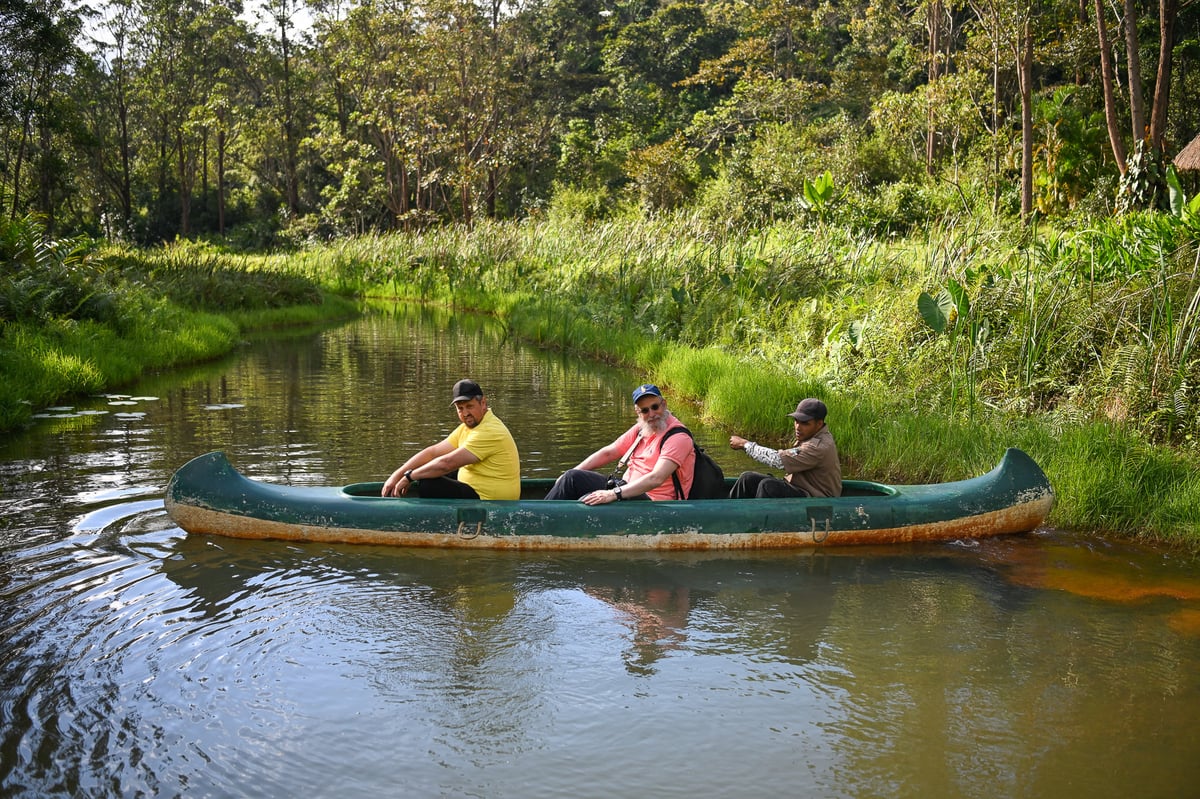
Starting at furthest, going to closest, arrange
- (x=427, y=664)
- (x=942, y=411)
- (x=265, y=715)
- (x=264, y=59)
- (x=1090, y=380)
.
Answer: (x=264, y=59), (x=942, y=411), (x=1090, y=380), (x=427, y=664), (x=265, y=715)

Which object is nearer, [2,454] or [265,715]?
[265,715]

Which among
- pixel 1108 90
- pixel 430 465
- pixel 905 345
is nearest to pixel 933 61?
pixel 1108 90

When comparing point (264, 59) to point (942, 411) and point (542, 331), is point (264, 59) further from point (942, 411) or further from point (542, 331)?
point (942, 411)

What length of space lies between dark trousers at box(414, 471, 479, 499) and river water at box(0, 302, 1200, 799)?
514 millimetres

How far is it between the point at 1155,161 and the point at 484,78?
25848mm

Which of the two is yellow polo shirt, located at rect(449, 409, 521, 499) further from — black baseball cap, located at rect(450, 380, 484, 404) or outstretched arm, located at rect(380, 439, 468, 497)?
black baseball cap, located at rect(450, 380, 484, 404)

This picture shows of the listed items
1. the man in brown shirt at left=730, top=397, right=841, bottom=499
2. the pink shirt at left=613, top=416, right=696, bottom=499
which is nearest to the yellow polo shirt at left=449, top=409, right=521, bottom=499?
the pink shirt at left=613, top=416, right=696, bottom=499

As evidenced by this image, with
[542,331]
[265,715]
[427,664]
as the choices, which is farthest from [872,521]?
[542,331]

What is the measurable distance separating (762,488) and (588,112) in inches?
1548

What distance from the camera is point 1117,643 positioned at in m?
5.93

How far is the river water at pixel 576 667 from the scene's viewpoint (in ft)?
14.6

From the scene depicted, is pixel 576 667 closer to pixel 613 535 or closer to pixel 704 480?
pixel 613 535

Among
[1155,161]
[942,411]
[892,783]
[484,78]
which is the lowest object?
[892,783]

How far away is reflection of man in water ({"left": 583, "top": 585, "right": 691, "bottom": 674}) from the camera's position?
5.76 meters
